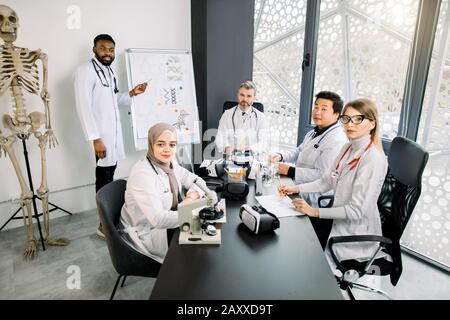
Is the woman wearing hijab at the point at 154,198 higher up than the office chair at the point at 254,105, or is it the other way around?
the office chair at the point at 254,105

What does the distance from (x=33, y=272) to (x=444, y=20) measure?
3.70 metres

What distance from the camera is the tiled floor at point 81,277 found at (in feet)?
7.16

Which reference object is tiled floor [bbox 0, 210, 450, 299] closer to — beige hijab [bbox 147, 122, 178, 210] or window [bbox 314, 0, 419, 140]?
beige hijab [bbox 147, 122, 178, 210]

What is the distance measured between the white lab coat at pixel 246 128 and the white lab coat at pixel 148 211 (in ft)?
5.31

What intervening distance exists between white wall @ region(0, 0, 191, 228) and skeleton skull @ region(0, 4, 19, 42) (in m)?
0.53

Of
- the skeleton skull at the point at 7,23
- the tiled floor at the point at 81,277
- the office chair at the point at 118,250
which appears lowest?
the tiled floor at the point at 81,277

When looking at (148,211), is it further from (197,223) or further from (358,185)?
(358,185)

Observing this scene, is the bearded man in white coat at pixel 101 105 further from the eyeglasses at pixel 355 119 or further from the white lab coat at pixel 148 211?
the eyeglasses at pixel 355 119

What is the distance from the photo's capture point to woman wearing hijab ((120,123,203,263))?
1661mm

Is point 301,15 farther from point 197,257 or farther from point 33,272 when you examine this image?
point 33,272

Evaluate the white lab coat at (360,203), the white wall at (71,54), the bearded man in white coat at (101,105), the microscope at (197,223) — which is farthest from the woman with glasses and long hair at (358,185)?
the white wall at (71,54)

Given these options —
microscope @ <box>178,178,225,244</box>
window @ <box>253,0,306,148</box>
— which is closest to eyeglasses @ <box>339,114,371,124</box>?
microscope @ <box>178,178,225,244</box>

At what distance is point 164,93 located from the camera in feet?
11.4

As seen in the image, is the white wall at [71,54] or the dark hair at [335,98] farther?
the white wall at [71,54]
